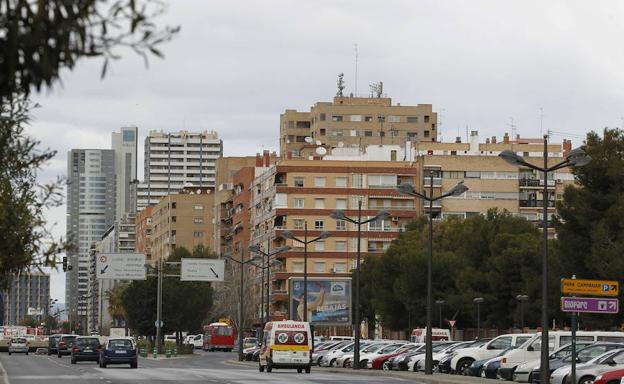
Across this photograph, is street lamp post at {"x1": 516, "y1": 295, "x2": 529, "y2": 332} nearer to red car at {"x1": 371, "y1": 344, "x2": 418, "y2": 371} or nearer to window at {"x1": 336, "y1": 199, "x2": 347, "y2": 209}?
red car at {"x1": 371, "y1": 344, "x2": 418, "y2": 371}

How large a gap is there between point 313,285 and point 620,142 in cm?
2903

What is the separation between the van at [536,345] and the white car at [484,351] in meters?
3.75

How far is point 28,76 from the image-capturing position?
372 inches

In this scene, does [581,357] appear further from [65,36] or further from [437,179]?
[437,179]

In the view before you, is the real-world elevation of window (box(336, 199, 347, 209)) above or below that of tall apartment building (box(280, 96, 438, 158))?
below

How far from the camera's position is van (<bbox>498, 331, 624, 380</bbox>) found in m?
48.3

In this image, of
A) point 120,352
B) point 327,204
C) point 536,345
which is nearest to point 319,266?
point 327,204

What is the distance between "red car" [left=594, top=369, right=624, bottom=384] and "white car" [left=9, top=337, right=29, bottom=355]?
90804mm

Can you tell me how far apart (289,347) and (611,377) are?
28098 millimetres

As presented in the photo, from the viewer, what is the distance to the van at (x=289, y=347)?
61.4 m

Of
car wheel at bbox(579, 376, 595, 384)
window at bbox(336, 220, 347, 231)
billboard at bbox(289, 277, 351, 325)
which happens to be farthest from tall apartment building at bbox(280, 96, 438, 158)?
car wheel at bbox(579, 376, 595, 384)


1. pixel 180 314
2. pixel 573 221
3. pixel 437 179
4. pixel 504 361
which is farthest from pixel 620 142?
pixel 437 179

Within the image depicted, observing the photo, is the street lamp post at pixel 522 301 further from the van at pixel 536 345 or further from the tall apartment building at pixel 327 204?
the tall apartment building at pixel 327 204

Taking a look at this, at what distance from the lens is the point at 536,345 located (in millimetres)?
49438
